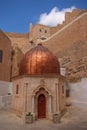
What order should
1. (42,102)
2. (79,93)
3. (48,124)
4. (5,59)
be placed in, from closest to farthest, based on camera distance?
(48,124) → (42,102) → (79,93) → (5,59)

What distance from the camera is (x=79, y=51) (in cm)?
2012

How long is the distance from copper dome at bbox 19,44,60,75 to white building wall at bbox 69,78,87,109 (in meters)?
3.51

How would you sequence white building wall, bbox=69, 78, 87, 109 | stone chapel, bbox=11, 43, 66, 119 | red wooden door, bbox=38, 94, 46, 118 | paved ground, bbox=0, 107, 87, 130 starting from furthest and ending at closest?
white building wall, bbox=69, 78, 87, 109
red wooden door, bbox=38, 94, 46, 118
stone chapel, bbox=11, 43, 66, 119
paved ground, bbox=0, 107, 87, 130

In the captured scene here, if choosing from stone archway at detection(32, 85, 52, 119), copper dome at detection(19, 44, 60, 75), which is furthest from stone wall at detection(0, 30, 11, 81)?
stone archway at detection(32, 85, 52, 119)

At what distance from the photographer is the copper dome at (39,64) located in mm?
13086

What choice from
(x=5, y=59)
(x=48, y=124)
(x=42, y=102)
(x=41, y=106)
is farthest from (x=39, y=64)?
(x=5, y=59)

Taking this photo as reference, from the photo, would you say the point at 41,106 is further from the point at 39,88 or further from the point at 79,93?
the point at 79,93

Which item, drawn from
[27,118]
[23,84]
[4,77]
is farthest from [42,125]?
[4,77]

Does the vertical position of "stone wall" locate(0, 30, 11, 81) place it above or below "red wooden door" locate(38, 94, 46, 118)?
above

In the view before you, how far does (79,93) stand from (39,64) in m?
5.49

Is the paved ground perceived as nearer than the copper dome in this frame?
Yes

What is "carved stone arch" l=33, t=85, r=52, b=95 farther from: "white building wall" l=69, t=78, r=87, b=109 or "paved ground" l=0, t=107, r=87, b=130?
"white building wall" l=69, t=78, r=87, b=109

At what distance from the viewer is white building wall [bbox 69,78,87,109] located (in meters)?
15.1

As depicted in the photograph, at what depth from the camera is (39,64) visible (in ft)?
43.0
